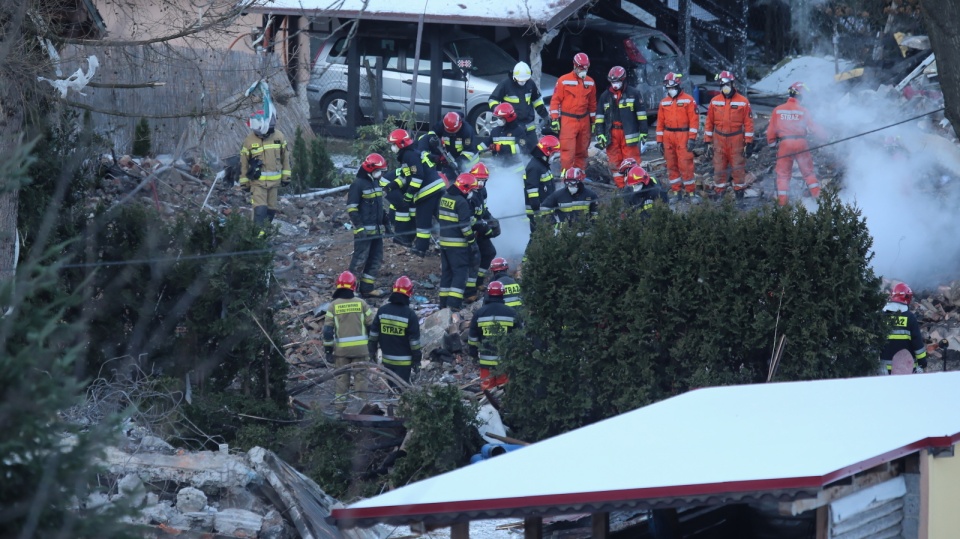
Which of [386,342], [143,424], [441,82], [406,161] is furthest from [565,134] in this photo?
[143,424]

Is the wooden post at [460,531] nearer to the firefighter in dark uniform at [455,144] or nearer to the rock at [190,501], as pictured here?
the rock at [190,501]

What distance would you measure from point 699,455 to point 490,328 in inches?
210

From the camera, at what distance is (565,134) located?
619 inches

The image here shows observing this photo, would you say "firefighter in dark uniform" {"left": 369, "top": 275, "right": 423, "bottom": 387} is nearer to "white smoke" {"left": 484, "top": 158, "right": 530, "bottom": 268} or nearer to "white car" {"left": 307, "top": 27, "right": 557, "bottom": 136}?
"white smoke" {"left": 484, "top": 158, "right": 530, "bottom": 268}

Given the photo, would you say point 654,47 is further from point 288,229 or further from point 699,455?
point 699,455

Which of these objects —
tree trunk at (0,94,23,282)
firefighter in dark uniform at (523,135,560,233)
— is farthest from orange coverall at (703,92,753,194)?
tree trunk at (0,94,23,282)

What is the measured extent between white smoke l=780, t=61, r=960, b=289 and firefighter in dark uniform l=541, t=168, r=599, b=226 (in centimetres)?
338

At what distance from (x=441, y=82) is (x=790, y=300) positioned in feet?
36.1

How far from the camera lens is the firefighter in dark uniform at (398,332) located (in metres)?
11.0

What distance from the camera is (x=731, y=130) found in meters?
15.1

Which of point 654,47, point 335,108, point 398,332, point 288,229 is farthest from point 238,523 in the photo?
point 654,47

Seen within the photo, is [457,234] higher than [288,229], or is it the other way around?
[457,234]

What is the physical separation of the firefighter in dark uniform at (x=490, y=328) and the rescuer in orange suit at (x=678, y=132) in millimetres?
5161

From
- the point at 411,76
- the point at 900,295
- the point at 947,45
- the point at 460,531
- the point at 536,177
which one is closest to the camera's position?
the point at 460,531
